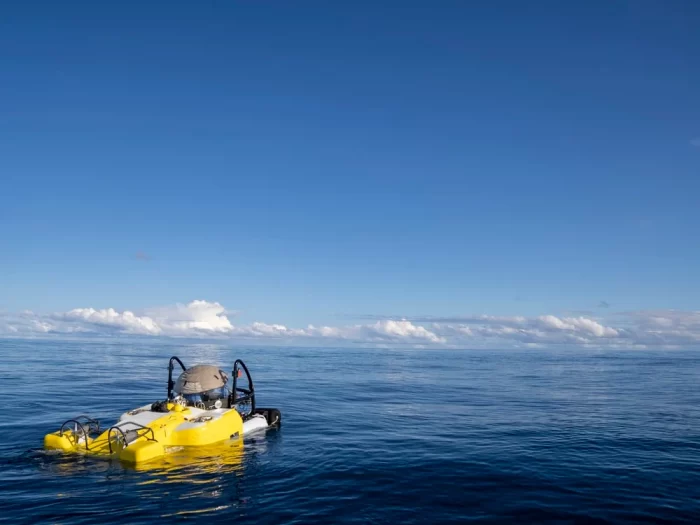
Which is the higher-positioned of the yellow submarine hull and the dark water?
the yellow submarine hull

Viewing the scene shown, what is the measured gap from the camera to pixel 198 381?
978 inches

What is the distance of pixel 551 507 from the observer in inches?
579

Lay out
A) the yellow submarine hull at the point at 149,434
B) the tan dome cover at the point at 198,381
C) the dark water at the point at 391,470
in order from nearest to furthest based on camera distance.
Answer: the dark water at the point at 391,470
the yellow submarine hull at the point at 149,434
the tan dome cover at the point at 198,381

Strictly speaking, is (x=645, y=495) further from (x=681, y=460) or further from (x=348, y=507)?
(x=348, y=507)

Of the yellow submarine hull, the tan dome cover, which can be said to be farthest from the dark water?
the tan dome cover

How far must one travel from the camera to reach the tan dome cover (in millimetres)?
24672

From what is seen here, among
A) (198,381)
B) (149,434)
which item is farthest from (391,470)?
(198,381)

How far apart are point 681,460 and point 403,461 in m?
11.9

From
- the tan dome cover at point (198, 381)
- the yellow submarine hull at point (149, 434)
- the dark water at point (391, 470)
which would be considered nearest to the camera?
the dark water at point (391, 470)

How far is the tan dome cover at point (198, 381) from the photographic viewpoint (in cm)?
2467

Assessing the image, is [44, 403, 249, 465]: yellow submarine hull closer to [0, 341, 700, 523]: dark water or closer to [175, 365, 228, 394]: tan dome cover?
[0, 341, 700, 523]: dark water

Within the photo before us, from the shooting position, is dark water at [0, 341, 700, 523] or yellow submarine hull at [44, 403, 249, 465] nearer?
dark water at [0, 341, 700, 523]

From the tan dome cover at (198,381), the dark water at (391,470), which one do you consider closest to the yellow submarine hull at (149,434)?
the dark water at (391,470)

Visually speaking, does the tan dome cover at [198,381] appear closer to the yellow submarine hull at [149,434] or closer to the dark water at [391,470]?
the yellow submarine hull at [149,434]
